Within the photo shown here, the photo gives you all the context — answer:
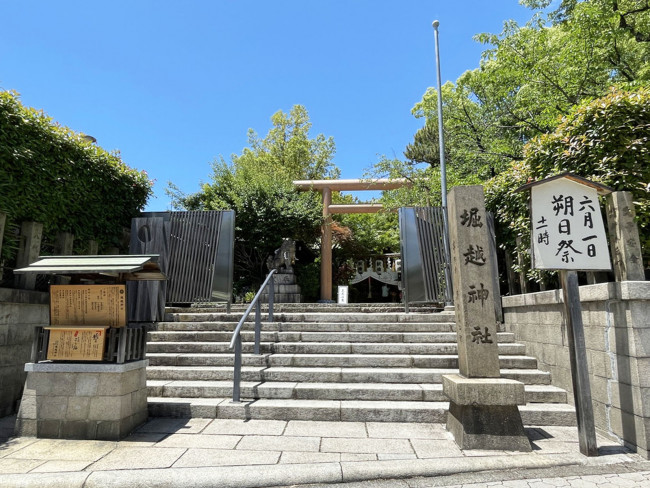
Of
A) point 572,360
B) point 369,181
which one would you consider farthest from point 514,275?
point 369,181

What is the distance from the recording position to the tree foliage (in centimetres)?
537

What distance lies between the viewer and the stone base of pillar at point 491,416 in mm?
3746

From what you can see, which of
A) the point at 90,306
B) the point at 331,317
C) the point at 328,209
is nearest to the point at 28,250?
the point at 90,306

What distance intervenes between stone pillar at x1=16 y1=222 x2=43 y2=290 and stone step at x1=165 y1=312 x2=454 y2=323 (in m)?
2.51

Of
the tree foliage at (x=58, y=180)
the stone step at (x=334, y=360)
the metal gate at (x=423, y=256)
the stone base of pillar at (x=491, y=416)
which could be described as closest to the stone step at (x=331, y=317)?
the metal gate at (x=423, y=256)

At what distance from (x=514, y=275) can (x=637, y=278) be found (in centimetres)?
324

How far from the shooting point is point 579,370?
3.66 metres

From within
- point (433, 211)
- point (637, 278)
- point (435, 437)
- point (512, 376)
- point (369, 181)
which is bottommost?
point (435, 437)

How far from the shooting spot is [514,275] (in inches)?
280

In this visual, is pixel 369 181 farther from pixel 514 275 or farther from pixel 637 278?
pixel 637 278

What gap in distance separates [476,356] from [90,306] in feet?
14.9

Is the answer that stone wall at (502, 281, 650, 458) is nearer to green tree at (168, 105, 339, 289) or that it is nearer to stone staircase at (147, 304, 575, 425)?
stone staircase at (147, 304, 575, 425)

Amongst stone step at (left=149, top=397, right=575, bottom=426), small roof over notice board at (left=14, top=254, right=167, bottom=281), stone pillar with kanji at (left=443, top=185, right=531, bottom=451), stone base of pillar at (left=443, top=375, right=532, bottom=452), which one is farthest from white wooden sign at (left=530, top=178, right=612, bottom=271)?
small roof over notice board at (left=14, top=254, right=167, bottom=281)

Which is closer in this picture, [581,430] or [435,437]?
[581,430]
